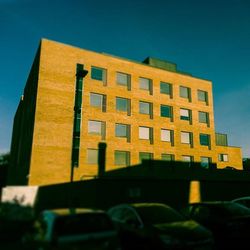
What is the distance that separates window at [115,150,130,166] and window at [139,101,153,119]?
5.61 meters

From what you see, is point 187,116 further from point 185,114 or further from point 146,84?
point 146,84

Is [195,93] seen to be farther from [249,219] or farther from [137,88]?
[249,219]

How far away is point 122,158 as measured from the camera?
2909cm

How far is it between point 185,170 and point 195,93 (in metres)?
10.7

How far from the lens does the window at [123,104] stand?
100 feet

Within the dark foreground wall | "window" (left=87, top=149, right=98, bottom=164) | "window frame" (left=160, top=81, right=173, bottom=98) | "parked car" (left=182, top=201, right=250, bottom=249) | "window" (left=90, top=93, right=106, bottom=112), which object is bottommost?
"parked car" (left=182, top=201, right=250, bottom=249)

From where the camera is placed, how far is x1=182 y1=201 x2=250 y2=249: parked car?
8953 millimetres

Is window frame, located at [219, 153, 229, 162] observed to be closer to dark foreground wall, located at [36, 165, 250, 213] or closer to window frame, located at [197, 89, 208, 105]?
window frame, located at [197, 89, 208, 105]

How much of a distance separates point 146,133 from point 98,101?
6666 millimetres

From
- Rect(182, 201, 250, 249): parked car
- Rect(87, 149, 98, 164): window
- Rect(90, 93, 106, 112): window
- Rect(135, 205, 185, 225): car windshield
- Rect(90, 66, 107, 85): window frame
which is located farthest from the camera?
Rect(90, 66, 107, 85): window frame

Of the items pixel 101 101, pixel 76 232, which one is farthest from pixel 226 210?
pixel 101 101

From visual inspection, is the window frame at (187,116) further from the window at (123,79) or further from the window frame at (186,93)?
the window at (123,79)

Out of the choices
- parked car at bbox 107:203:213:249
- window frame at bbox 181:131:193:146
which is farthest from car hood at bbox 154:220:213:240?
window frame at bbox 181:131:193:146

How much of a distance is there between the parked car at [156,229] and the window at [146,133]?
21955 millimetres
